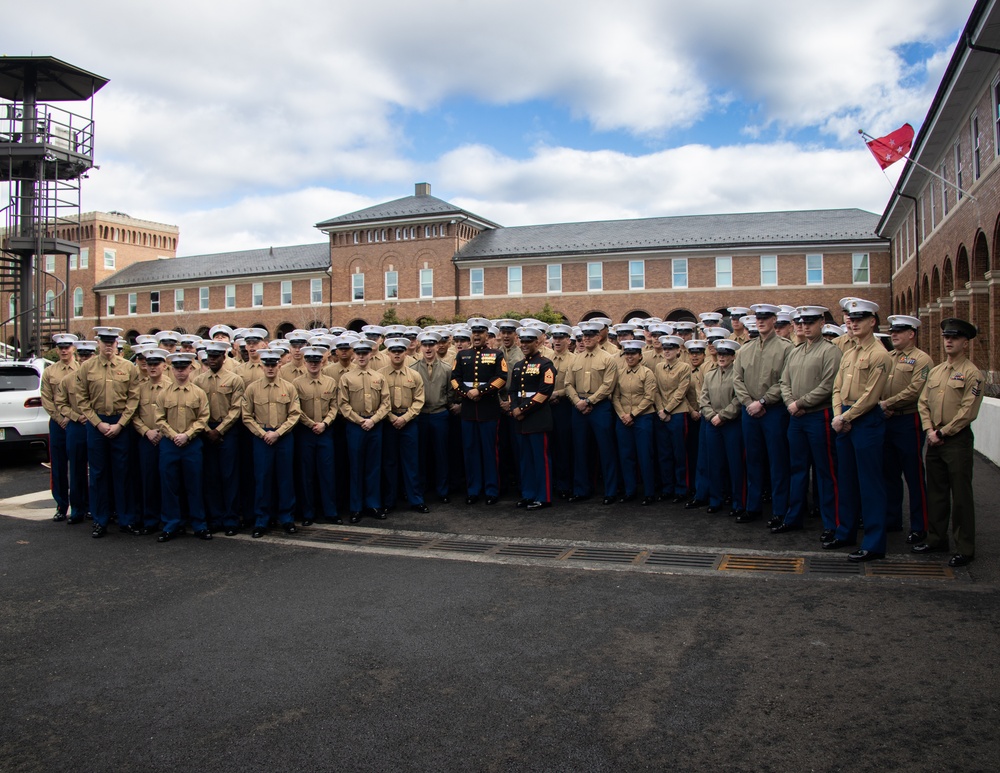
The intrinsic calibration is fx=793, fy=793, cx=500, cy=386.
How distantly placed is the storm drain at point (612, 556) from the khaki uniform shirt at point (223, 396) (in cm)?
145

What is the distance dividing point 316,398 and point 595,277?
43.9m

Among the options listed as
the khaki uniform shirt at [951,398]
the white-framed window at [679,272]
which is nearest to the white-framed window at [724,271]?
the white-framed window at [679,272]

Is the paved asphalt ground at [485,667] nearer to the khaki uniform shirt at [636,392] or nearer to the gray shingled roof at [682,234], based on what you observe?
the khaki uniform shirt at [636,392]

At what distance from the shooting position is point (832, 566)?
6574 mm

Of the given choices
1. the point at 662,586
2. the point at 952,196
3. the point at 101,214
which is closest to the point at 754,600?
the point at 662,586

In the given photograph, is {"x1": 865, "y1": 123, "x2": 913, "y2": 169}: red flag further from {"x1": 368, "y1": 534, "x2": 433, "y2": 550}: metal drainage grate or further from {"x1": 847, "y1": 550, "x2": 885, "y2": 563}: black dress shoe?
{"x1": 368, "y1": 534, "x2": 433, "y2": 550}: metal drainage grate

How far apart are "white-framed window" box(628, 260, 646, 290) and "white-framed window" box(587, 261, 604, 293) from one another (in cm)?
181

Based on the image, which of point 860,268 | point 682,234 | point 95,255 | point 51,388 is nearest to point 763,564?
point 51,388

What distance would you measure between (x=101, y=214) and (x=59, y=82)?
2039 inches

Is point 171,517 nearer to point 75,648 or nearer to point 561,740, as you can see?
point 75,648

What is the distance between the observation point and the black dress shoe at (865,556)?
669 centimetres

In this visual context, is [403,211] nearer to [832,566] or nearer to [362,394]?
[362,394]

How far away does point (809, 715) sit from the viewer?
12.5 feet

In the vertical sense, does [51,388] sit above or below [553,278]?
below
